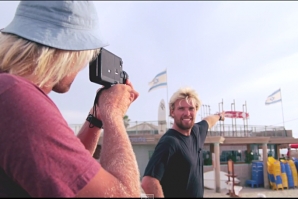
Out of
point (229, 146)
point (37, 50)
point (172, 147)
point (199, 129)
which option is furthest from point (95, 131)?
point (229, 146)

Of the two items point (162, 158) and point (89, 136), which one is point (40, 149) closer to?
point (89, 136)

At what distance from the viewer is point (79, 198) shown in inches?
22.6

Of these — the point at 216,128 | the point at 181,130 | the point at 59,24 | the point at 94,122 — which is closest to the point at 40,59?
the point at 59,24

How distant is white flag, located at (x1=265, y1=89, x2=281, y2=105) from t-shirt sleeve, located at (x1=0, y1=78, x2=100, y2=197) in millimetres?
558

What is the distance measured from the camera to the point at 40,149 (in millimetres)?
596

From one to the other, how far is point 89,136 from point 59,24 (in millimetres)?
543

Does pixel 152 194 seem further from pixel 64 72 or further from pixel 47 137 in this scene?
pixel 64 72

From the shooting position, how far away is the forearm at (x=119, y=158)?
2.19 ft

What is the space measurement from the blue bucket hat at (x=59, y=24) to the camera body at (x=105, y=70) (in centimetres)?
12

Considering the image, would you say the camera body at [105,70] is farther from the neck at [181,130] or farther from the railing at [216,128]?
the neck at [181,130]

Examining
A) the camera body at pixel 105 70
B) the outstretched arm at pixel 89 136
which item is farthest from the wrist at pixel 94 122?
the camera body at pixel 105 70

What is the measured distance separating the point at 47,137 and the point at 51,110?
0.07 m

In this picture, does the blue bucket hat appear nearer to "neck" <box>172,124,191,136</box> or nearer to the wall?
the wall

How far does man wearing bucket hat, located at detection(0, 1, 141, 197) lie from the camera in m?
0.60
